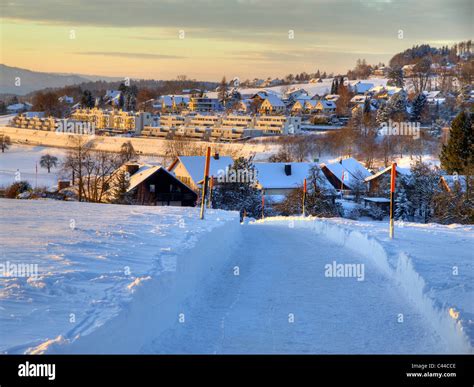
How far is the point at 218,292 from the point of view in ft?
34.1

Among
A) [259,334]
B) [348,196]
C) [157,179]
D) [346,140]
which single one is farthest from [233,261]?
[346,140]

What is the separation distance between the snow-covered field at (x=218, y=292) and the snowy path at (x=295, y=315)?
2 cm

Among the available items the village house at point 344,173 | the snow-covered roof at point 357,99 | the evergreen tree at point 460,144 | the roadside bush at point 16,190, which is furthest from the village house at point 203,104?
the roadside bush at point 16,190

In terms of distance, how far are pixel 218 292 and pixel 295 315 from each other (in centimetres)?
175

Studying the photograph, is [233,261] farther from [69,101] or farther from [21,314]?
[69,101]

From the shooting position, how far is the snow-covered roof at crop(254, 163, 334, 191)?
59219 millimetres

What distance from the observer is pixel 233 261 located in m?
13.4

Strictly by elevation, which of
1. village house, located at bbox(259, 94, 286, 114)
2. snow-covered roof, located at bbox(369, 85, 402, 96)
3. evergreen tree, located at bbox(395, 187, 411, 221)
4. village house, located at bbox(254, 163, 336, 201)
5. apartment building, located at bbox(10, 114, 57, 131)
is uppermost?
snow-covered roof, located at bbox(369, 85, 402, 96)

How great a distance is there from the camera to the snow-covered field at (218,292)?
23.7 ft

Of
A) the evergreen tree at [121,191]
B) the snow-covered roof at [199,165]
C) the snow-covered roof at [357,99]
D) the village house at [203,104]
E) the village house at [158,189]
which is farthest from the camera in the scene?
the village house at [203,104]

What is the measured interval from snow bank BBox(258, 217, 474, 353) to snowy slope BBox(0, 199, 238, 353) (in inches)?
123

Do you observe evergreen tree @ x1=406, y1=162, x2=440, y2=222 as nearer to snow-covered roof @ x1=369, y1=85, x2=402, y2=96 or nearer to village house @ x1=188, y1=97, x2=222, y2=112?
snow-covered roof @ x1=369, y1=85, x2=402, y2=96

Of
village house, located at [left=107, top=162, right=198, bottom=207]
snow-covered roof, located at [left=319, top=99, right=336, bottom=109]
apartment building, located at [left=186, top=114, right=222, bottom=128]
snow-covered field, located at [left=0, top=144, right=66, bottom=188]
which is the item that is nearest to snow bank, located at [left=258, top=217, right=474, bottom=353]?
village house, located at [left=107, top=162, right=198, bottom=207]

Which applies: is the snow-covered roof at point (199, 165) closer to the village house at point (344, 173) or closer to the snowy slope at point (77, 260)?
the village house at point (344, 173)
